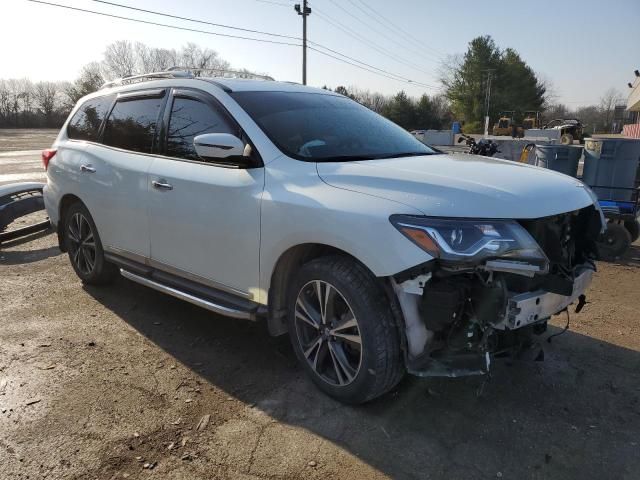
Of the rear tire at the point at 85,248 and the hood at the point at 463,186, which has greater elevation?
the hood at the point at 463,186

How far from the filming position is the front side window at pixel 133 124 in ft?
13.5

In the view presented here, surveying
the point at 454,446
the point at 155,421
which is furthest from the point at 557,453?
the point at 155,421

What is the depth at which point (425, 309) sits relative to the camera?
255cm

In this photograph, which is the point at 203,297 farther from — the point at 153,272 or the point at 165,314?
the point at 165,314

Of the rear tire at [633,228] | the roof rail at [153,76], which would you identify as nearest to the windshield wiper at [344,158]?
the roof rail at [153,76]

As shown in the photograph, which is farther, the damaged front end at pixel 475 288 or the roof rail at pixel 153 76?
the roof rail at pixel 153 76

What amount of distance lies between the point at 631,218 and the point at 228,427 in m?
5.95

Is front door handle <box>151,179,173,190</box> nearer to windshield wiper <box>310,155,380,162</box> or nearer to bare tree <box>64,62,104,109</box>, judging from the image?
windshield wiper <box>310,155,380,162</box>

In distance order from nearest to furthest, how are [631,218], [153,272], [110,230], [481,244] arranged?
[481,244] → [153,272] → [110,230] → [631,218]

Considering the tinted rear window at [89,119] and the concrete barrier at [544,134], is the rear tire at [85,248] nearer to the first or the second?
the tinted rear window at [89,119]

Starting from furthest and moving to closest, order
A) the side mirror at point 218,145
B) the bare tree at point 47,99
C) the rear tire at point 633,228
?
the bare tree at point 47,99, the rear tire at point 633,228, the side mirror at point 218,145

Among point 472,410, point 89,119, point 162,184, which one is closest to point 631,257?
point 472,410

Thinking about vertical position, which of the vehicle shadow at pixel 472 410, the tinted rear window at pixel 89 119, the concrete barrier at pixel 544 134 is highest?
the concrete barrier at pixel 544 134

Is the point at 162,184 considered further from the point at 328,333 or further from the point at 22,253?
the point at 22,253
